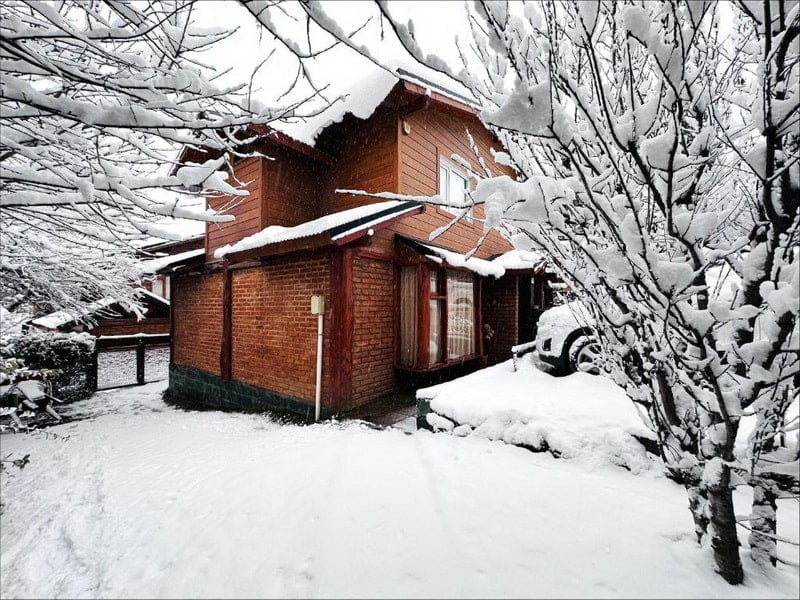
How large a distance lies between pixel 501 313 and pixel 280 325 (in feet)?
19.2

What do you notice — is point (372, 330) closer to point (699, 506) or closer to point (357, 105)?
point (357, 105)

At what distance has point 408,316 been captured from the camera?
260 inches

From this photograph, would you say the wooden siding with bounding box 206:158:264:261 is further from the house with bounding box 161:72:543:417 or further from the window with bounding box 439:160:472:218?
the window with bounding box 439:160:472:218

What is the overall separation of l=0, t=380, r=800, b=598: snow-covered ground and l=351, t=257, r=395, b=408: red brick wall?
1847 mm

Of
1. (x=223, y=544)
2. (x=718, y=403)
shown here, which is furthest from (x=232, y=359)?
(x=718, y=403)

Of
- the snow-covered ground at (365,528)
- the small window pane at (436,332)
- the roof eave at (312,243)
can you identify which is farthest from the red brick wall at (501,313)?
the snow-covered ground at (365,528)

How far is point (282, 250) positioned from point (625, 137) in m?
5.10

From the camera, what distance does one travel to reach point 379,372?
6.37 meters

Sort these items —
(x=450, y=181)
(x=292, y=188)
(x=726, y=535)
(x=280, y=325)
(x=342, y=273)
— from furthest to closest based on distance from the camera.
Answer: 1. (x=450, y=181)
2. (x=292, y=188)
3. (x=280, y=325)
4. (x=342, y=273)
5. (x=726, y=535)

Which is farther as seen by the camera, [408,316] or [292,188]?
[292,188]

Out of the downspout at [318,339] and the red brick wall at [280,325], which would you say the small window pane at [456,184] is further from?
the downspout at [318,339]

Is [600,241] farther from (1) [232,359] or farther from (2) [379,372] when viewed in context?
(1) [232,359]

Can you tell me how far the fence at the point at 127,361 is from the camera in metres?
9.76

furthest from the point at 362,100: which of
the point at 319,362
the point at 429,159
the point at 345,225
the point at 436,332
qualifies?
the point at 319,362
